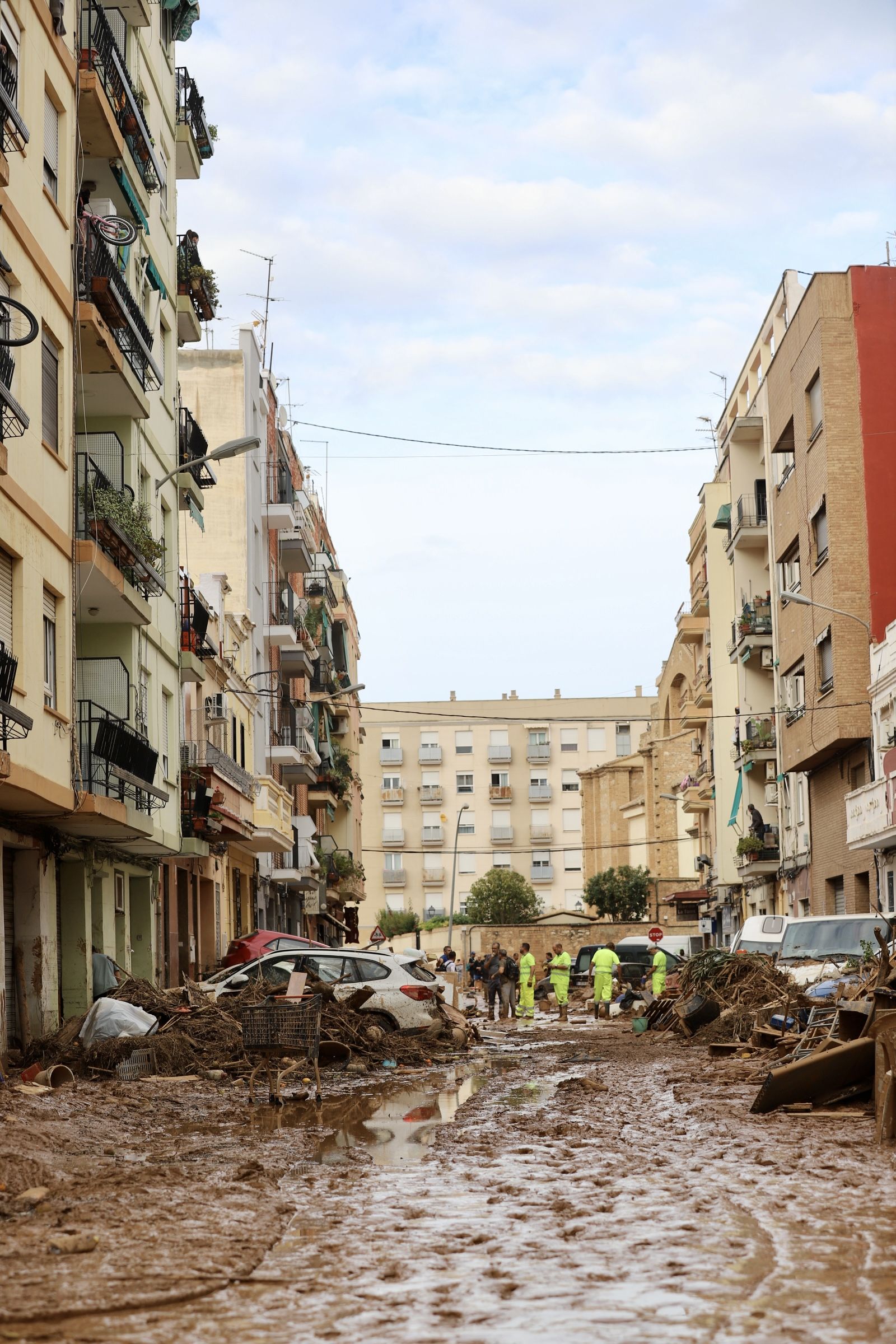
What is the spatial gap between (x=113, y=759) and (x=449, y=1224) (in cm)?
1374

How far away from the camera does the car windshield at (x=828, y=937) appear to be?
24.7 meters

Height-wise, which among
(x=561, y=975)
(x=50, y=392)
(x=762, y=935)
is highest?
(x=50, y=392)

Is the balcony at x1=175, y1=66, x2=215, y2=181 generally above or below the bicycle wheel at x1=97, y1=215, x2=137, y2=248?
above

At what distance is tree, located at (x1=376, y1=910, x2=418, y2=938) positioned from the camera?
104062 millimetres

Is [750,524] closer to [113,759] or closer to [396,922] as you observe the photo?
[113,759]

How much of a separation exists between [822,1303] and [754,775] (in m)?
49.7

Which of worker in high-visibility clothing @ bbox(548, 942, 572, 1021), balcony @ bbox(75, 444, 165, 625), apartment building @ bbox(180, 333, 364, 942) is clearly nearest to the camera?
balcony @ bbox(75, 444, 165, 625)

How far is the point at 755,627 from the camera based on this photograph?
51.2 metres

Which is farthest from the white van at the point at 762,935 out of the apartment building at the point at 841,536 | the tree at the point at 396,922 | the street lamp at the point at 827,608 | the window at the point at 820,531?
the tree at the point at 396,922

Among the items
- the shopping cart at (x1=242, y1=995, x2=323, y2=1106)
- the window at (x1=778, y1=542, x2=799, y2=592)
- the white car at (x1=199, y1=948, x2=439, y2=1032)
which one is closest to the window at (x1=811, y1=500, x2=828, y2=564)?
the window at (x1=778, y1=542, x2=799, y2=592)

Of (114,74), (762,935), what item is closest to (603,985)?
(762,935)

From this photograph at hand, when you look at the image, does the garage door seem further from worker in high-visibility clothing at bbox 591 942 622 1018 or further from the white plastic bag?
worker in high-visibility clothing at bbox 591 942 622 1018

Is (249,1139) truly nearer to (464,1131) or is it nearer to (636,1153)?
(464,1131)

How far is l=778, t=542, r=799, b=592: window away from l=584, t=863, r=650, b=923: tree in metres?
44.6
